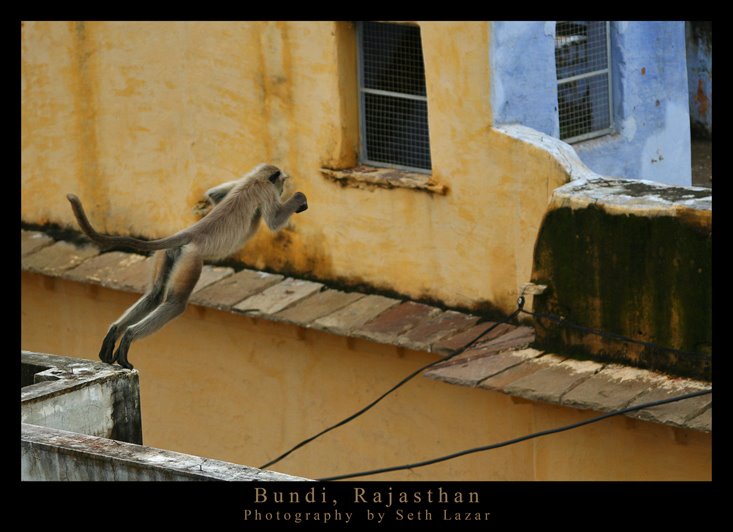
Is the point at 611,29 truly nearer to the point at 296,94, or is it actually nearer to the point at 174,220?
the point at 296,94

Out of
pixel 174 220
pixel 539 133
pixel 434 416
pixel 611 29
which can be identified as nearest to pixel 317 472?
pixel 434 416

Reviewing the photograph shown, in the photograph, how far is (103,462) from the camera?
23.7 ft

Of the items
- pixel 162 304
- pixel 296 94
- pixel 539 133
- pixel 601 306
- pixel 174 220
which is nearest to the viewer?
pixel 162 304

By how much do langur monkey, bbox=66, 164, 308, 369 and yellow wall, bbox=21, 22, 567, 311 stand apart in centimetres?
258

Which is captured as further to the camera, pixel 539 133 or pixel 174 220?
pixel 174 220

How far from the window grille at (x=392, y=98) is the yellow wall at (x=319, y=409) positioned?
1474 millimetres

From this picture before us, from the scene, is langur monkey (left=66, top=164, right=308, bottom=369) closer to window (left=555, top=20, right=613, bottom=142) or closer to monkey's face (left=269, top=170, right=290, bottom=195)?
monkey's face (left=269, top=170, right=290, bottom=195)

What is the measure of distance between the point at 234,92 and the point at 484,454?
11.6 feet

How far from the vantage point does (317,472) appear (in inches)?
496

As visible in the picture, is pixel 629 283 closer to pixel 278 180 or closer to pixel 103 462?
pixel 278 180

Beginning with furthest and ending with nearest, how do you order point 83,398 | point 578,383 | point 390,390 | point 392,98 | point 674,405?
point 392,98, point 390,390, point 578,383, point 674,405, point 83,398

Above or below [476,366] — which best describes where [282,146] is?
above

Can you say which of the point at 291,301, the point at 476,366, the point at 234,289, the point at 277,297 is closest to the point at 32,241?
the point at 234,289

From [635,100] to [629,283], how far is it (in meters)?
3.02
